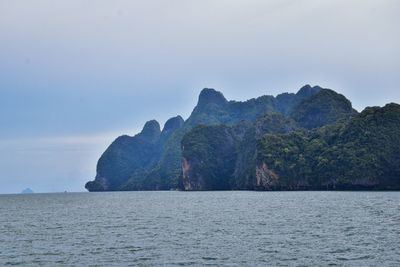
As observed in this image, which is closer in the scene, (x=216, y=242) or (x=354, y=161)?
(x=216, y=242)

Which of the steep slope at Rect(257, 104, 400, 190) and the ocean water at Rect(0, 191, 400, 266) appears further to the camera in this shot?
the steep slope at Rect(257, 104, 400, 190)

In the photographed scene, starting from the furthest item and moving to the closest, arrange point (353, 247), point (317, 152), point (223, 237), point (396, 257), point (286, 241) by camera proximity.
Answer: point (317, 152) → point (223, 237) → point (286, 241) → point (353, 247) → point (396, 257)

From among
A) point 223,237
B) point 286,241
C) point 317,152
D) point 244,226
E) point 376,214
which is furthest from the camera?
point 317,152

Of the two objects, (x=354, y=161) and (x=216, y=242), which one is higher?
(x=354, y=161)

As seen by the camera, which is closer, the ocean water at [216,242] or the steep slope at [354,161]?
the ocean water at [216,242]

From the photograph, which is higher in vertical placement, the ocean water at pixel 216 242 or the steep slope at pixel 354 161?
the steep slope at pixel 354 161

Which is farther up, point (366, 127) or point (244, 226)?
point (366, 127)

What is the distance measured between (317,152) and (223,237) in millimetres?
150312

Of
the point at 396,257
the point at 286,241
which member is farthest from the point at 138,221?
the point at 396,257

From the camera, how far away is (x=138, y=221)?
7694 cm

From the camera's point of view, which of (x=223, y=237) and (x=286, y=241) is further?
(x=223, y=237)

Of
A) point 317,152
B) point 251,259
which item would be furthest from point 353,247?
point 317,152

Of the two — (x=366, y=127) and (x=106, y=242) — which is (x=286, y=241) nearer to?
(x=106, y=242)

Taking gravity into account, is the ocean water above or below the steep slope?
below
